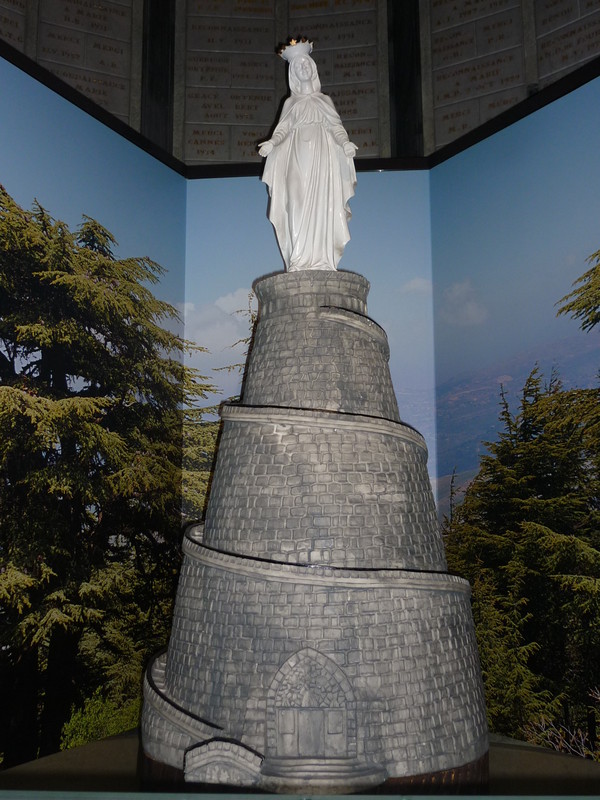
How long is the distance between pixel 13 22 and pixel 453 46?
7.05 meters

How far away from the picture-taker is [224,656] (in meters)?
6.62

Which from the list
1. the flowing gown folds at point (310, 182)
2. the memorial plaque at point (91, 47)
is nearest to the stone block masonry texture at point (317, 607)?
the flowing gown folds at point (310, 182)

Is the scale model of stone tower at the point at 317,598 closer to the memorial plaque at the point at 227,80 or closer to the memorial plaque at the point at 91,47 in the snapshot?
the memorial plaque at the point at 227,80

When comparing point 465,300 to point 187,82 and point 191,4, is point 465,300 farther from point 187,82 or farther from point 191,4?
A: point 191,4

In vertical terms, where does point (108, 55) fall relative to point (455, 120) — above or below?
above

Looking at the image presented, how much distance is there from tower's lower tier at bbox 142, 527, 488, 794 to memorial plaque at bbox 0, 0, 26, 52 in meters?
8.97

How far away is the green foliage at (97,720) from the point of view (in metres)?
9.58

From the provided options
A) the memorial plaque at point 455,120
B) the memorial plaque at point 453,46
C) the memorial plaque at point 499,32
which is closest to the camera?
the memorial plaque at point 499,32

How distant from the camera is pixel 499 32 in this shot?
1219 cm

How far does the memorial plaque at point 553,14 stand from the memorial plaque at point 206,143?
5302 millimetres

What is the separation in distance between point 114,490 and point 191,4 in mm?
8640

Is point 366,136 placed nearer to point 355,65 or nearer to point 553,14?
point 355,65

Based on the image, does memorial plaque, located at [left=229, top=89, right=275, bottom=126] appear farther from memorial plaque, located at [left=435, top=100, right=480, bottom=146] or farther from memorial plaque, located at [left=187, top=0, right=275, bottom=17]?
memorial plaque, located at [left=435, top=100, right=480, bottom=146]

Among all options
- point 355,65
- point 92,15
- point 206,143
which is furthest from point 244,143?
point 92,15
